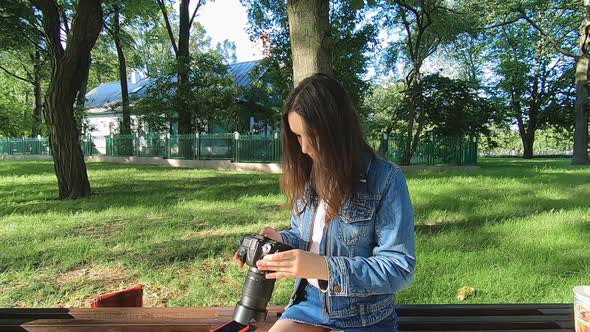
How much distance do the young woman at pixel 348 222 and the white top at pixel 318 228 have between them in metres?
0.02

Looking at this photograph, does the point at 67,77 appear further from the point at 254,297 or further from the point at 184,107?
the point at 184,107

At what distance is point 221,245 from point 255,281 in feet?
10.9

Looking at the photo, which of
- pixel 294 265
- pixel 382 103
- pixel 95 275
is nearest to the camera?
pixel 294 265

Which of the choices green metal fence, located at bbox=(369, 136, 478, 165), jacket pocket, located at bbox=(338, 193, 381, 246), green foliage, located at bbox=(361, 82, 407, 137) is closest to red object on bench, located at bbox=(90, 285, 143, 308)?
jacket pocket, located at bbox=(338, 193, 381, 246)

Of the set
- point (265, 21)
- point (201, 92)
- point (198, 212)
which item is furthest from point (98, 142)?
point (198, 212)

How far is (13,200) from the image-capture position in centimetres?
838

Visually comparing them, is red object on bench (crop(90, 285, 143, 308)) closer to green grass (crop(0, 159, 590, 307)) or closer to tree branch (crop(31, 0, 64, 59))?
green grass (crop(0, 159, 590, 307))

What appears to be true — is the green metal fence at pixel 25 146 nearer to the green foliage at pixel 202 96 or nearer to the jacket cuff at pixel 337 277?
the green foliage at pixel 202 96

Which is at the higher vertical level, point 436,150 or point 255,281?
point 436,150

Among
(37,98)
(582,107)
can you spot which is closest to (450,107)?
(582,107)

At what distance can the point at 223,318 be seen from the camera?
2.26m

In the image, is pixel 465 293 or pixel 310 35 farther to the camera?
pixel 310 35

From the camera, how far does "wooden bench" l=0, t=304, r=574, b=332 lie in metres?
2.12

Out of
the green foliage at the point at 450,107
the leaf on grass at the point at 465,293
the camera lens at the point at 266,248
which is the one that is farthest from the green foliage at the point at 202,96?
the camera lens at the point at 266,248
